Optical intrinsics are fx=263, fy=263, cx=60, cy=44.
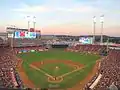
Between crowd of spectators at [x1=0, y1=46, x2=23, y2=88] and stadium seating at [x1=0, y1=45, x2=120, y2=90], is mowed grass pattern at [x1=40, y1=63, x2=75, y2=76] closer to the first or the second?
stadium seating at [x1=0, y1=45, x2=120, y2=90]

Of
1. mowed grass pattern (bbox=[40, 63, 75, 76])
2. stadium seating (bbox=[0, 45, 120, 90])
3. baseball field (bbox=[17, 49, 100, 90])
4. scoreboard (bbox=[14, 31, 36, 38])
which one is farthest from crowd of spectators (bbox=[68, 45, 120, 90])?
scoreboard (bbox=[14, 31, 36, 38])

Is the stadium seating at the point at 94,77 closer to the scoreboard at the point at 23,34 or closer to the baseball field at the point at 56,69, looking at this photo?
the baseball field at the point at 56,69

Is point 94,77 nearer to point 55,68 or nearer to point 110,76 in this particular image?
point 110,76

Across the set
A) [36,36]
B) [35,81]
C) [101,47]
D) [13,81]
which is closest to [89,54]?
[101,47]

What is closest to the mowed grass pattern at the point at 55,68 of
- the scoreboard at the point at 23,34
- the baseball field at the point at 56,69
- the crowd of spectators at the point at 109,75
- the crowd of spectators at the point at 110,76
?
the baseball field at the point at 56,69

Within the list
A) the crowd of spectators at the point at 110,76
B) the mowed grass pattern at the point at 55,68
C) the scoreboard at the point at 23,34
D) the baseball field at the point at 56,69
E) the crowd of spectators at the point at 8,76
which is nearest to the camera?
the crowd of spectators at the point at 110,76

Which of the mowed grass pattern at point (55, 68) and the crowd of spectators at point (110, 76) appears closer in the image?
the crowd of spectators at point (110, 76)

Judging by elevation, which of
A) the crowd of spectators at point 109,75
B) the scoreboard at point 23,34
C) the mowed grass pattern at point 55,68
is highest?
the scoreboard at point 23,34

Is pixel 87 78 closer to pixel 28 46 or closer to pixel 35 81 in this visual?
pixel 35 81
